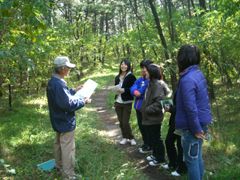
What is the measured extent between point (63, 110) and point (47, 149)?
2.49 metres

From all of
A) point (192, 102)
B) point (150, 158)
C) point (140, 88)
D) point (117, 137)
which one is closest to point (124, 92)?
point (140, 88)

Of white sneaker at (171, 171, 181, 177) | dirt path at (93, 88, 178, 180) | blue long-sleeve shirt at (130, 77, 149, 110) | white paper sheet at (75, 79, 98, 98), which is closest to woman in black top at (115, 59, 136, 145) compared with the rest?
blue long-sleeve shirt at (130, 77, 149, 110)

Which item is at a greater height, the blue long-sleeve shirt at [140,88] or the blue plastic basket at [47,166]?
the blue long-sleeve shirt at [140,88]

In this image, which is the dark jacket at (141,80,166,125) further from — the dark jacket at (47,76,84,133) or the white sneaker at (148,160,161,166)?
the dark jacket at (47,76,84,133)

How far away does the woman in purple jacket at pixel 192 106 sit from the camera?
Answer: 4.14 meters

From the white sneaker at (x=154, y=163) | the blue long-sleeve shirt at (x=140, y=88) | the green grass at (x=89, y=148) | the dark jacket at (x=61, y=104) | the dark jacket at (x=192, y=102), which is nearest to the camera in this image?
the dark jacket at (x=192, y=102)

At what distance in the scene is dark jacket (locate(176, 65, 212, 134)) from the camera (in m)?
4.12

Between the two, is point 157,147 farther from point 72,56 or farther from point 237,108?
point 72,56

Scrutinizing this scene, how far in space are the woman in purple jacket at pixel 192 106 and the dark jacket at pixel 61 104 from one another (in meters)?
1.83

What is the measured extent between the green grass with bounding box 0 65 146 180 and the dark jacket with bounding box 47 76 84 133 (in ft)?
2.87

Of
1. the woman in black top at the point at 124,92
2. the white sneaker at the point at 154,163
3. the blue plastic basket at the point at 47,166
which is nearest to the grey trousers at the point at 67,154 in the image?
the blue plastic basket at the point at 47,166

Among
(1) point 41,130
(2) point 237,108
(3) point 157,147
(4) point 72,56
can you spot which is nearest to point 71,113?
(3) point 157,147

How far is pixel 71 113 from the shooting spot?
555cm

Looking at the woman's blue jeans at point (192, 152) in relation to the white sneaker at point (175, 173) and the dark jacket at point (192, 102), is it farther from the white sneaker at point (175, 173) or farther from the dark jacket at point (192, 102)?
the white sneaker at point (175, 173)
